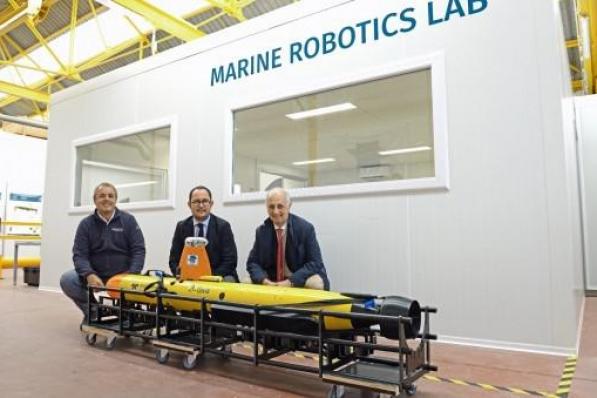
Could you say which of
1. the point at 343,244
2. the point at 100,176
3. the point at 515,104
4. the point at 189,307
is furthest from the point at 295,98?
the point at 100,176

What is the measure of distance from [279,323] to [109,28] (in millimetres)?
7953

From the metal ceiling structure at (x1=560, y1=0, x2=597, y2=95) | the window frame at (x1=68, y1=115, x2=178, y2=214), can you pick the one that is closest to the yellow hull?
the window frame at (x1=68, y1=115, x2=178, y2=214)

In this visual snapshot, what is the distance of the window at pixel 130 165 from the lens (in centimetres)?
450

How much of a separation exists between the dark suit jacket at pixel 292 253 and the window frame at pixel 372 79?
53 cm

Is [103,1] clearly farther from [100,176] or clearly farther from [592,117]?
[592,117]

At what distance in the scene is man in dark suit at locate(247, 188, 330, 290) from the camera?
8.90 feet

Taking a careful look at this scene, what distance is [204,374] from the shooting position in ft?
6.79

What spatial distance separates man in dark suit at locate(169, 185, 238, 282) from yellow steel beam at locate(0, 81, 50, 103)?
26.9 ft

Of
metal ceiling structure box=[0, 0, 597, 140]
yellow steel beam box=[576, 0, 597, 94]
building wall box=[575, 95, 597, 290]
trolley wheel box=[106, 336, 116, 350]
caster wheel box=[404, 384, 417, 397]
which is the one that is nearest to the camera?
caster wheel box=[404, 384, 417, 397]

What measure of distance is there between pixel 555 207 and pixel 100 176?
4799mm

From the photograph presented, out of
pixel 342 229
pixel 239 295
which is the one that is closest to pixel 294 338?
pixel 239 295

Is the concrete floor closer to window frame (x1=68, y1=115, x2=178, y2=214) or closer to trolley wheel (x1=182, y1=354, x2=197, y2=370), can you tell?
trolley wheel (x1=182, y1=354, x2=197, y2=370)

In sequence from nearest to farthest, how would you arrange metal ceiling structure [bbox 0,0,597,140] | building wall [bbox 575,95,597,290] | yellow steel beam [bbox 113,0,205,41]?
1. building wall [bbox 575,95,597,290]
2. yellow steel beam [bbox 113,0,205,41]
3. metal ceiling structure [bbox 0,0,597,140]

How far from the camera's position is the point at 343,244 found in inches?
123
